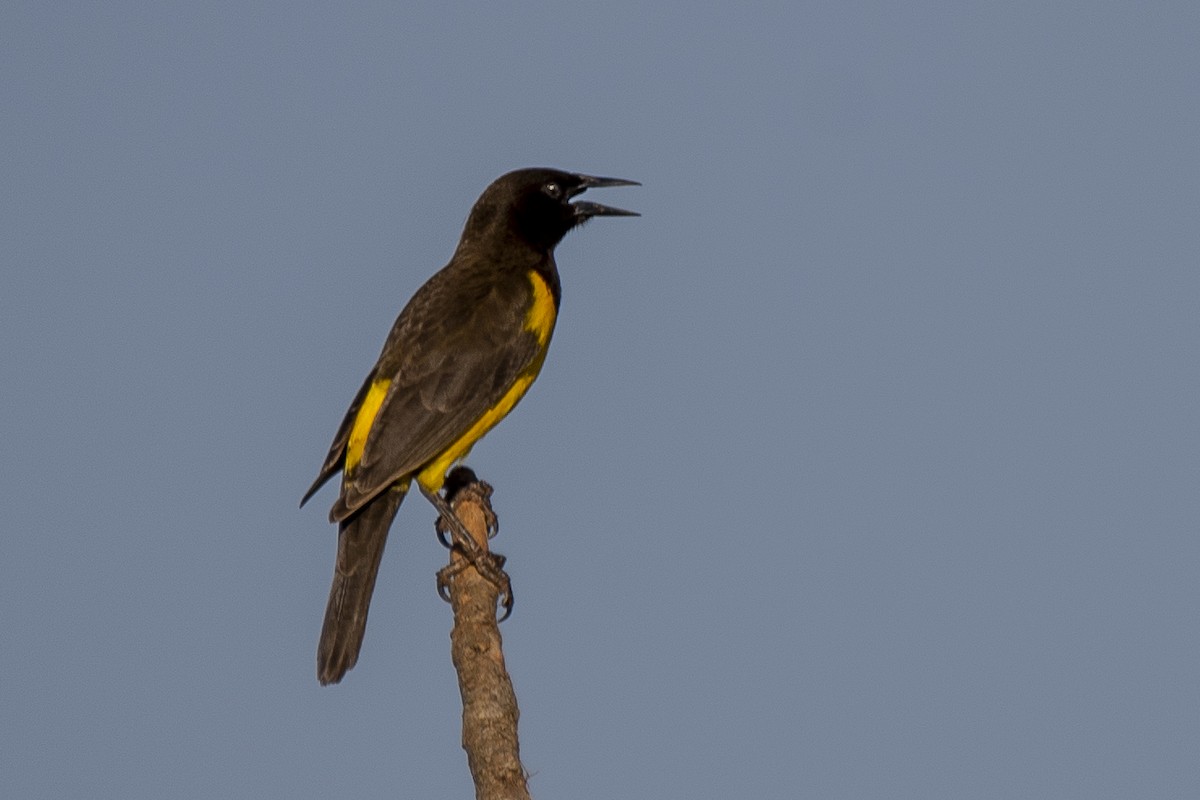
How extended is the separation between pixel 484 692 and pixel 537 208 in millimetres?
4221

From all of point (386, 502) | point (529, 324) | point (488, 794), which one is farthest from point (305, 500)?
point (488, 794)

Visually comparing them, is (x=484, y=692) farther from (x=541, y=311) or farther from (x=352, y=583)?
(x=541, y=311)

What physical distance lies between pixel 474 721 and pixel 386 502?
2.47 m

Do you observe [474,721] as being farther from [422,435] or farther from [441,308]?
[441,308]

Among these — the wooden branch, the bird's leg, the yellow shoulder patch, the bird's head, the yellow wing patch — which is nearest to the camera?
the wooden branch

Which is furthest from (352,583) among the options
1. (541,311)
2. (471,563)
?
(541,311)

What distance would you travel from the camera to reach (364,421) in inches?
308

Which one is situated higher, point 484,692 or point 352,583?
point 352,583

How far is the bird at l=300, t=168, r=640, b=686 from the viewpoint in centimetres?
720

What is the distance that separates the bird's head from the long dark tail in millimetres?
2029

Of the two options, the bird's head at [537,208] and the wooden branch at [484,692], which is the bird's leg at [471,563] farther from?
the bird's head at [537,208]

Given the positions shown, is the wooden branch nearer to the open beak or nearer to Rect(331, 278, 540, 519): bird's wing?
Rect(331, 278, 540, 519): bird's wing

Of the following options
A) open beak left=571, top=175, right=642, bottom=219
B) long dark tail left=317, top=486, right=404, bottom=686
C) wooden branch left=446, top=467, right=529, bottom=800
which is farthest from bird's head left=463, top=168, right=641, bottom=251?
wooden branch left=446, top=467, right=529, bottom=800

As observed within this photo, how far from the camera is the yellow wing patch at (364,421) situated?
7602 millimetres
